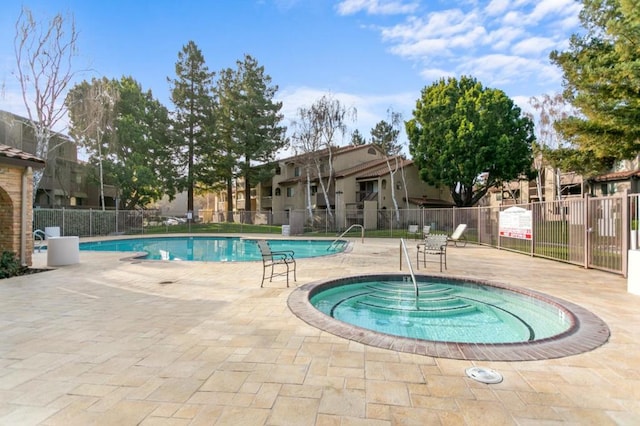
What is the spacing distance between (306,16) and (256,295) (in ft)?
33.8

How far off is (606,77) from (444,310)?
8.38m

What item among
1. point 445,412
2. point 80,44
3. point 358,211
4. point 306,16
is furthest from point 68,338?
point 358,211

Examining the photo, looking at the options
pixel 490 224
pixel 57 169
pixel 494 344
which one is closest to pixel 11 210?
pixel 494 344

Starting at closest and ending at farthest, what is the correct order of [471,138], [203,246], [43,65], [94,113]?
1. [43,65]
2. [203,246]
3. [94,113]
4. [471,138]

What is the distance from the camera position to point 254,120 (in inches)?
1209

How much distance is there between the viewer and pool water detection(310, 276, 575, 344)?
15.3ft

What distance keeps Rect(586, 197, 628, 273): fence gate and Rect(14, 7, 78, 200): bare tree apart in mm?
23781

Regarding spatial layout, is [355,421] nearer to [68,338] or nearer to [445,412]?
[445,412]

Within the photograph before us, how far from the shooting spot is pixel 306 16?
1150 centimetres

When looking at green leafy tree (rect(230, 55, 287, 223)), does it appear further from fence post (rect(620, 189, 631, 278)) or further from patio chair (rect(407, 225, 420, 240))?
fence post (rect(620, 189, 631, 278))

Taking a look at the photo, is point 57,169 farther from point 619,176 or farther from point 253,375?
point 619,176

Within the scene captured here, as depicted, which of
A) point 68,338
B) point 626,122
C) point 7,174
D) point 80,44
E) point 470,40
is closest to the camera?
point 68,338

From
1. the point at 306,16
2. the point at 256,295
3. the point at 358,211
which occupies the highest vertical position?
the point at 306,16

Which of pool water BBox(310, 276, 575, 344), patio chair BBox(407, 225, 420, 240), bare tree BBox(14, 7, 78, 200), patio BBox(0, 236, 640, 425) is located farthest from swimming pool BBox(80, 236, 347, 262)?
patio BBox(0, 236, 640, 425)
